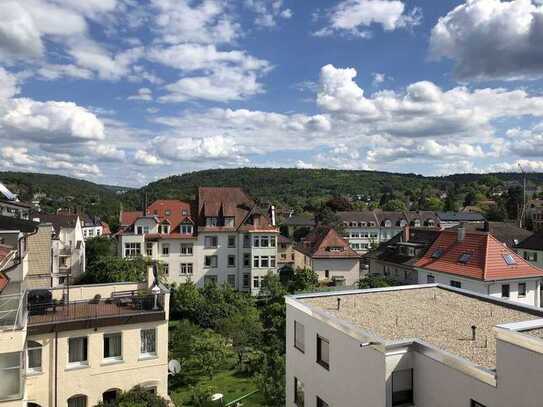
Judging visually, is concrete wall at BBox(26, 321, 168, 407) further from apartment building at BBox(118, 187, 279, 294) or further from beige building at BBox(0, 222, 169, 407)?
apartment building at BBox(118, 187, 279, 294)

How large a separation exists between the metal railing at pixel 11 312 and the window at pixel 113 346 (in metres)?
3.60

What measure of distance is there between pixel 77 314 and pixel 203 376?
1367cm

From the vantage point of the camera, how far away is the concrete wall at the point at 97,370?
1473cm

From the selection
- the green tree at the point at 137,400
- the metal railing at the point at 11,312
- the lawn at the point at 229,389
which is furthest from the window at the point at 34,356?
the lawn at the point at 229,389

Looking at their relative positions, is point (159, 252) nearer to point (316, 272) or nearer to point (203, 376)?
point (316, 272)

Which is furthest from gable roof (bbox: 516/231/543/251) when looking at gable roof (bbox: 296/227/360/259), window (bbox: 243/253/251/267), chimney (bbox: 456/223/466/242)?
window (bbox: 243/253/251/267)

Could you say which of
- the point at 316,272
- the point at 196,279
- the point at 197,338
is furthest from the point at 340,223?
the point at 197,338

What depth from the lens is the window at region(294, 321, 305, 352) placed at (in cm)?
1409

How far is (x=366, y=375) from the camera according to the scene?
10.7 meters

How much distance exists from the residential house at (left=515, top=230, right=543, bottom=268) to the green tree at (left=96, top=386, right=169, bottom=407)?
49.4m

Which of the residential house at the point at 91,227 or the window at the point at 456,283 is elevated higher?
the residential house at the point at 91,227

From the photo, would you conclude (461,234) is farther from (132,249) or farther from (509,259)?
(132,249)

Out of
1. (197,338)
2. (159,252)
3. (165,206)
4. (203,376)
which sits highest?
(165,206)

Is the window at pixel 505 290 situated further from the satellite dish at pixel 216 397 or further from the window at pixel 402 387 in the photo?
the window at pixel 402 387
